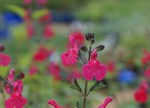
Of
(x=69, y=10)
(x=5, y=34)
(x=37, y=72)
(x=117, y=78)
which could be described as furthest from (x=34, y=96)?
(x=69, y=10)

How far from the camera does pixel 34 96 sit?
324 cm

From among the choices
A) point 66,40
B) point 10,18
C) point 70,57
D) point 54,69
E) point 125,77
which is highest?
point 10,18

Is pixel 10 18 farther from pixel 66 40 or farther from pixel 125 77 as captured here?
pixel 125 77

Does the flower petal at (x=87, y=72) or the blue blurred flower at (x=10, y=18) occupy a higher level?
the blue blurred flower at (x=10, y=18)

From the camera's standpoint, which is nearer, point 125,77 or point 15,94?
point 15,94

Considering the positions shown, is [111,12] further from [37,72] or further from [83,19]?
[37,72]

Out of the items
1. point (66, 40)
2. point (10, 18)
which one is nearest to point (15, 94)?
point (66, 40)

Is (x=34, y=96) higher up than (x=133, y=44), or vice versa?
(x=133, y=44)

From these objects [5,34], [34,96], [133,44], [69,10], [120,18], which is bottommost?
[34,96]

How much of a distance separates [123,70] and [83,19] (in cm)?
561

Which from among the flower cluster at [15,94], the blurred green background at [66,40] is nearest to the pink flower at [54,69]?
the blurred green background at [66,40]

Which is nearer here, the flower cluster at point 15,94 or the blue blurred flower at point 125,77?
the flower cluster at point 15,94

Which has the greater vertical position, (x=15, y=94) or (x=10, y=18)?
(x=10, y=18)

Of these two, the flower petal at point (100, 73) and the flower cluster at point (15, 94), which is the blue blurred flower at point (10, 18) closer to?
the flower cluster at point (15, 94)
